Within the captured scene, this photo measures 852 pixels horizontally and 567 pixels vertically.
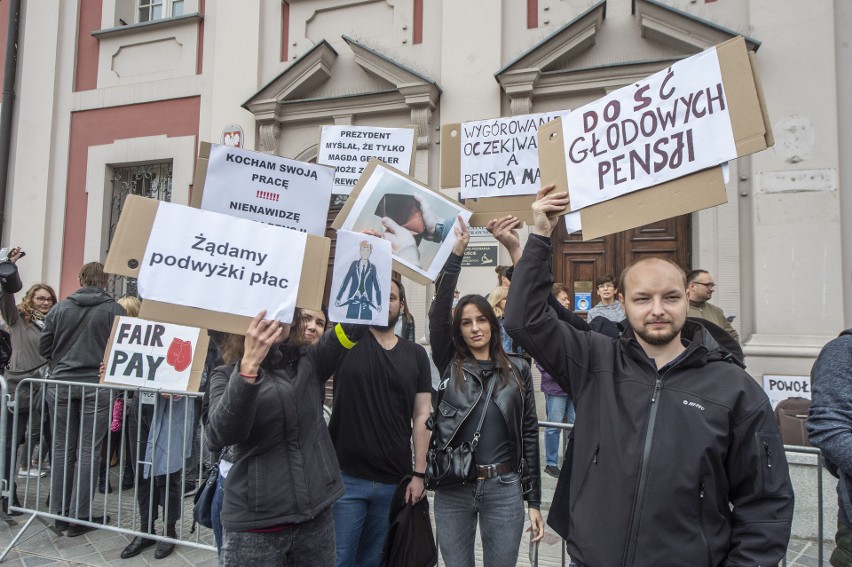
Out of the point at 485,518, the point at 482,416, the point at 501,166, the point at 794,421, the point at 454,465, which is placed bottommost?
the point at 485,518

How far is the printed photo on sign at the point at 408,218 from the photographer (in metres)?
3.00

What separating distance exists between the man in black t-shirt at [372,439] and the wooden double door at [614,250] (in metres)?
4.72

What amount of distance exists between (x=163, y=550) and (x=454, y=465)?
2.70 m

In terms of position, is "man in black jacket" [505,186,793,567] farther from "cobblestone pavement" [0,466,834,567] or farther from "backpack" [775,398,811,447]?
"backpack" [775,398,811,447]

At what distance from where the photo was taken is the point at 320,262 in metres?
2.37

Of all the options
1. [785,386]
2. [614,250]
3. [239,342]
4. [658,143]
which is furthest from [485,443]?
[614,250]

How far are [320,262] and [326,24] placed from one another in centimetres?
757

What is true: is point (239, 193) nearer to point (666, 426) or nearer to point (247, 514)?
point (247, 514)

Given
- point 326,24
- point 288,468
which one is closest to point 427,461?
point 288,468

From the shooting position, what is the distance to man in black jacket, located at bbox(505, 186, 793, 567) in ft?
5.62

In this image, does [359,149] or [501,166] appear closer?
[501,166]

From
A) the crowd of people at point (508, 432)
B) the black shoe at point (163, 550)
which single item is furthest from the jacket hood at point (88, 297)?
the crowd of people at point (508, 432)

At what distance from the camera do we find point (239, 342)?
2482 mm

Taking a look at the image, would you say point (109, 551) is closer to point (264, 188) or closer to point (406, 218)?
point (264, 188)
